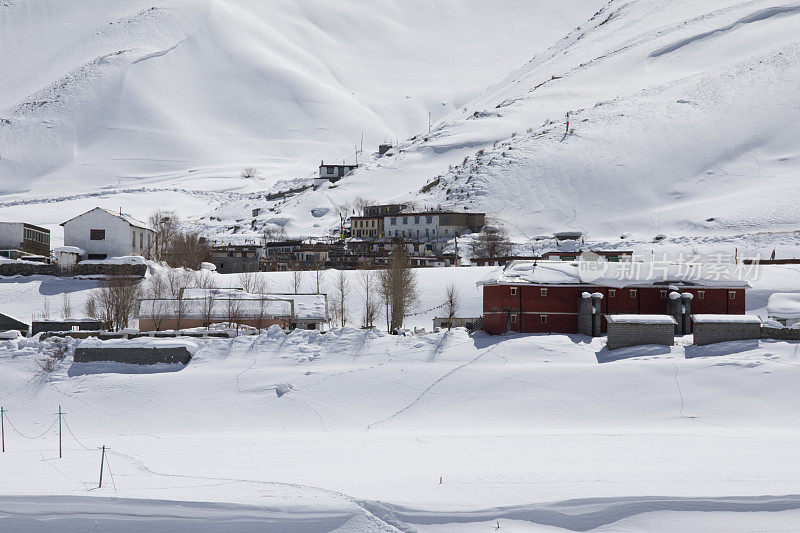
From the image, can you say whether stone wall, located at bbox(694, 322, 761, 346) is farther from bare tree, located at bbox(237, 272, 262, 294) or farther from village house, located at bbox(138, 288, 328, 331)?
bare tree, located at bbox(237, 272, 262, 294)

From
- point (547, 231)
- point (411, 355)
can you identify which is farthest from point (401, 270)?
point (547, 231)

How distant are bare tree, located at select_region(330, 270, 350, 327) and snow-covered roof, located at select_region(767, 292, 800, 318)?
22.5 meters

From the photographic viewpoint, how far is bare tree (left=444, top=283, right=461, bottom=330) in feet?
181

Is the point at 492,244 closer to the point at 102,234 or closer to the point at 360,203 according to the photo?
the point at 102,234

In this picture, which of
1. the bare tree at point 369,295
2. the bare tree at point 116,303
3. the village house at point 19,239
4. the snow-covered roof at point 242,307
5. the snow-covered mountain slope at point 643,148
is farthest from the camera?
the snow-covered mountain slope at point 643,148

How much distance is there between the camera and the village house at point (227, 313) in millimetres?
47938

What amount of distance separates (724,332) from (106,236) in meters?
45.9

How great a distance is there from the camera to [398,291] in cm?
5359

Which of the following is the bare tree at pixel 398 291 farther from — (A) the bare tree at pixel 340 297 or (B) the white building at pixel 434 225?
(B) the white building at pixel 434 225

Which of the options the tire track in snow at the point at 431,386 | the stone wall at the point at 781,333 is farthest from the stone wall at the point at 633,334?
the tire track in snow at the point at 431,386

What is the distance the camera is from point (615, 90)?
14538cm

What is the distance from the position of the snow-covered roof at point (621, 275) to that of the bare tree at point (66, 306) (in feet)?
83.3

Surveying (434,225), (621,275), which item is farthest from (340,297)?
(434,225)

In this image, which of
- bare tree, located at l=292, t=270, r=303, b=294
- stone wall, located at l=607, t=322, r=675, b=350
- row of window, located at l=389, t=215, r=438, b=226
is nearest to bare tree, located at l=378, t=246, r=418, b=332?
bare tree, located at l=292, t=270, r=303, b=294
